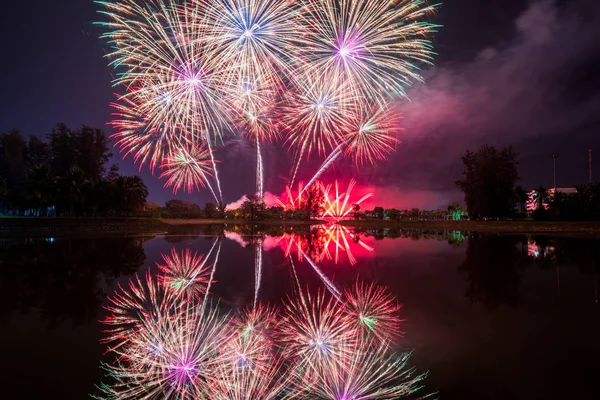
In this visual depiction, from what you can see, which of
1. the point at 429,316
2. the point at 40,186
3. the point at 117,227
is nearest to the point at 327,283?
the point at 429,316

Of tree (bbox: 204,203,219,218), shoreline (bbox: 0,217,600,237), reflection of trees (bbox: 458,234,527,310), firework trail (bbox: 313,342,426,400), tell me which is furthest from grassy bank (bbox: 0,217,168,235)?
tree (bbox: 204,203,219,218)

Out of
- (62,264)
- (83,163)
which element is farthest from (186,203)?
(62,264)

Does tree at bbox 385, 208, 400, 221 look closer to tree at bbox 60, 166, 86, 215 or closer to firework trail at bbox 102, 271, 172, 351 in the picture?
tree at bbox 60, 166, 86, 215

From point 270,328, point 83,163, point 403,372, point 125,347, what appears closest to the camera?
Answer: point 403,372

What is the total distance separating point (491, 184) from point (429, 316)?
60.6 m

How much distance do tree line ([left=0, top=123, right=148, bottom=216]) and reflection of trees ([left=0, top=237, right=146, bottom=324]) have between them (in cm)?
3352

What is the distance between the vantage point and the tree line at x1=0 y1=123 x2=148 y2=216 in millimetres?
47469

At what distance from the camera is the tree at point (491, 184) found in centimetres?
5966

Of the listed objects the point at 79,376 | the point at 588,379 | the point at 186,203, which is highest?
the point at 186,203

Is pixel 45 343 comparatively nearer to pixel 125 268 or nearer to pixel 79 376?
pixel 79 376

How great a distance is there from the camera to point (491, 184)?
60.0m

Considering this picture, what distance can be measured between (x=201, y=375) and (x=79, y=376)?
1.81 m

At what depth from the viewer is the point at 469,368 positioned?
5254 millimetres

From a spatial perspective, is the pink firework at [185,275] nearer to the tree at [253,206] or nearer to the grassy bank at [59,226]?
the grassy bank at [59,226]
